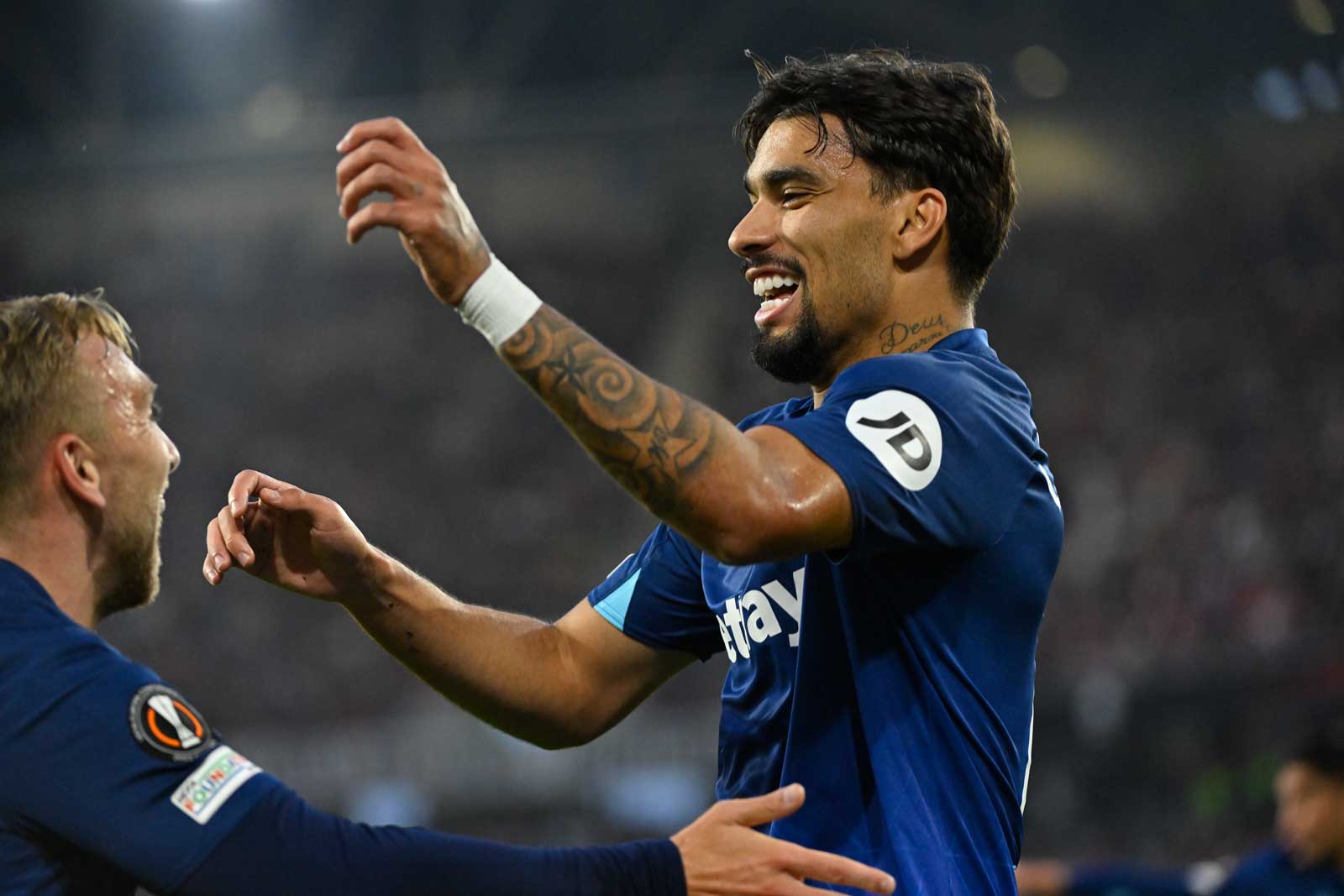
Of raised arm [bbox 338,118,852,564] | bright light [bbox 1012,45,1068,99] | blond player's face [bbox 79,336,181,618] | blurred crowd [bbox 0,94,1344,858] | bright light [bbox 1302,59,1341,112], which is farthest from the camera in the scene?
bright light [bbox 1012,45,1068,99]

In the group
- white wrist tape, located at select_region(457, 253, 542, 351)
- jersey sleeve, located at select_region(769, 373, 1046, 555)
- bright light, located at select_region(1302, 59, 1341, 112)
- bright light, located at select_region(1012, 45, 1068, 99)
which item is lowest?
jersey sleeve, located at select_region(769, 373, 1046, 555)

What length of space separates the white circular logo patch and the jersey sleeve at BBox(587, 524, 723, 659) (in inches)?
36.2

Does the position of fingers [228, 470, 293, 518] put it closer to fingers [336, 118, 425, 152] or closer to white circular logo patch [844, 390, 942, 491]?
fingers [336, 118, 425, 152]

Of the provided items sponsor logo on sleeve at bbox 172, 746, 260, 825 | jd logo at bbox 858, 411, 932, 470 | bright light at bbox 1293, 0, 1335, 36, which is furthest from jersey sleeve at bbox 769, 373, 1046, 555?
bright light at bbox 1293, 0, 1335, 36

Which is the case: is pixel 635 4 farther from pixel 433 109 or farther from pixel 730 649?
pixel 730 649

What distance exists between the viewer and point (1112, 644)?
14.8 meters

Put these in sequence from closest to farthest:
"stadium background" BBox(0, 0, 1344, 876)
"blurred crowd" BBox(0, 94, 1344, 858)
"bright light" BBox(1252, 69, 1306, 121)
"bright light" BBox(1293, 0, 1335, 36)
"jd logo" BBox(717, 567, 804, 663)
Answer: "jd logo" BBox(717, 567, 804, 663) < "blurred crowd" BBox(0, 94, 1344, 858) < "stadium background" BBox(0, 0, 1344, 876) < "bright light" BBox(1293, 0, 1335, 36) < "bright light" BBox(1252, 69, 1306, 121)

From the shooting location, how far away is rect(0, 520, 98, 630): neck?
272cm

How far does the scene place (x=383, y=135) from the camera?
2.45 meters

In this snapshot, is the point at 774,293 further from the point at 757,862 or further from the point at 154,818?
the point at 154,818

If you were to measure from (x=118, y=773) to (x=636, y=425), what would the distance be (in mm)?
1031

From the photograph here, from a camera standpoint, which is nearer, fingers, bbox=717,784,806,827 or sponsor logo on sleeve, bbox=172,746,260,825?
sponsor logo on sleeve, bbox=172,746,260,825

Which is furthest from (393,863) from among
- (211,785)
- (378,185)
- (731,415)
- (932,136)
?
(731,415)

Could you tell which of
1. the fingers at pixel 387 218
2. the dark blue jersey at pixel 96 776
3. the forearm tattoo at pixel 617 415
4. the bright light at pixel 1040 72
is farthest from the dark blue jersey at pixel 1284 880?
the bright light at pixel 1040 72
